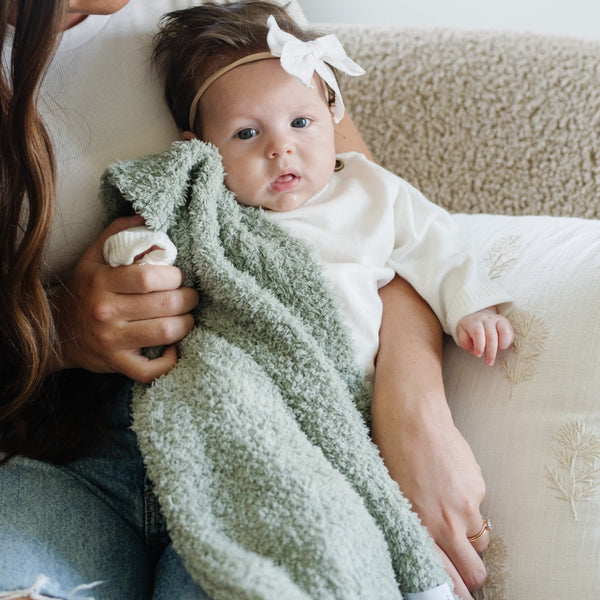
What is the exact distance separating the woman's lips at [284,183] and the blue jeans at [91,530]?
0.34 m

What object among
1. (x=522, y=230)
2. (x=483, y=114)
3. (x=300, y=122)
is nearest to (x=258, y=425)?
(x=300, y=122)

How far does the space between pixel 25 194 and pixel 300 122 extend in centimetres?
37

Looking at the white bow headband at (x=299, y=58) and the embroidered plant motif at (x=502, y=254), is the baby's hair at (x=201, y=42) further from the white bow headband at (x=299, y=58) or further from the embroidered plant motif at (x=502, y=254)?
the embroidered plant motif at (x=502, y=254)

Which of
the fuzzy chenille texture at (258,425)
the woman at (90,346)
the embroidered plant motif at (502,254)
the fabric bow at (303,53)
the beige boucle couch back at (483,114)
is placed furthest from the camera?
the beige boucle couch back at (483,114)

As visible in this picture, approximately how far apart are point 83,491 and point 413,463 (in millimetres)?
412

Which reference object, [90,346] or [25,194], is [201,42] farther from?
[90,346]

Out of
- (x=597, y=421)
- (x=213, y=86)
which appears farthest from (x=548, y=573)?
(x=213, y=86)

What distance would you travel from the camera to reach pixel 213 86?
101cm

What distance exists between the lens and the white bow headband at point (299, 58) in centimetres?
95

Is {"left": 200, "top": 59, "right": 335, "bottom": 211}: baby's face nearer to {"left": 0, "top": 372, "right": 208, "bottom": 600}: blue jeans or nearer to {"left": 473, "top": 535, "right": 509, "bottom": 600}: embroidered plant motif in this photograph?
{"left": 0, "top": 372, "right": 208, "bottom": 600}: blue jeans

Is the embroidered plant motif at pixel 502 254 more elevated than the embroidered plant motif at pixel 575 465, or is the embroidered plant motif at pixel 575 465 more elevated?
the embroidered plant motif at pixel 502 254

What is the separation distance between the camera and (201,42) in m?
1.01

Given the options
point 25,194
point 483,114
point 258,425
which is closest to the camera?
point 258,425

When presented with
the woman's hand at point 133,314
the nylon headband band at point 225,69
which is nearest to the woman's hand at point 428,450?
the woman's hand at point 133,314
